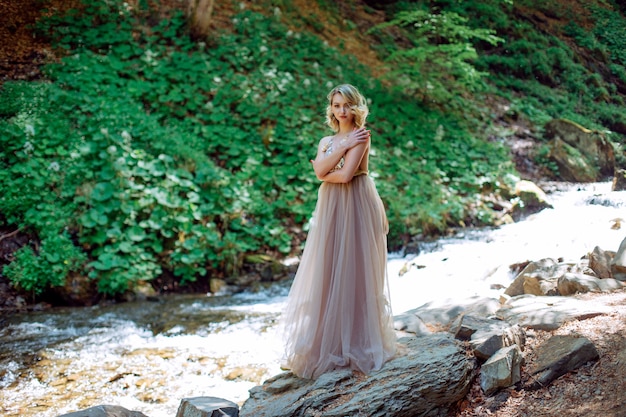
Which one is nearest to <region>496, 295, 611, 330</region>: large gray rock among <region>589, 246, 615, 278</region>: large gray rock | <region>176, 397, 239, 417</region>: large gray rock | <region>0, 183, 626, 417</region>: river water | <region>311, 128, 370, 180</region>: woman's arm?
<region>589, 246, 615, 278</region>: large gray rock

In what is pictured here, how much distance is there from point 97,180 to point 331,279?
172 inches

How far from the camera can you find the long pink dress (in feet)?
9.29

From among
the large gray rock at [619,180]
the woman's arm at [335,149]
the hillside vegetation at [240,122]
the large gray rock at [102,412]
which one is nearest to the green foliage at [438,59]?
the hillside vegetation at [240,122]

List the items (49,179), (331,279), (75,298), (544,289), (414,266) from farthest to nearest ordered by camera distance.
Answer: (414,266)
(49,179)
(75,298)
(544,289)
(331,279)

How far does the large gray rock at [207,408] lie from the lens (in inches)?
96.3

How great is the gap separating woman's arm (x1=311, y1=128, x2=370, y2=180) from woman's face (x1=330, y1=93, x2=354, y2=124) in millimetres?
126

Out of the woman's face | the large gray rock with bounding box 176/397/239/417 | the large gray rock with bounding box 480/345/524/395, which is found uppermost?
the woman's face

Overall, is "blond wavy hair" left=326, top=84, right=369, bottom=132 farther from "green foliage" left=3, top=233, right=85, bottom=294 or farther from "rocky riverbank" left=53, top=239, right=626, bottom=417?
"green foliage" left=3, top=233, right=85, bottom=294

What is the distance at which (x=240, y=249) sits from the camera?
21.4 feet

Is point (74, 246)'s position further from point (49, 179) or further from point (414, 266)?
point (414, 266)

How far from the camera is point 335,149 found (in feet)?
9.43

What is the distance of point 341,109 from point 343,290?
3.70ft

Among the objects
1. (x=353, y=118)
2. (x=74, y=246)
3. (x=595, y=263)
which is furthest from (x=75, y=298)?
(x=595, y=263)

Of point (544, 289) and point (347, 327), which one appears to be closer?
point (347, 327)
